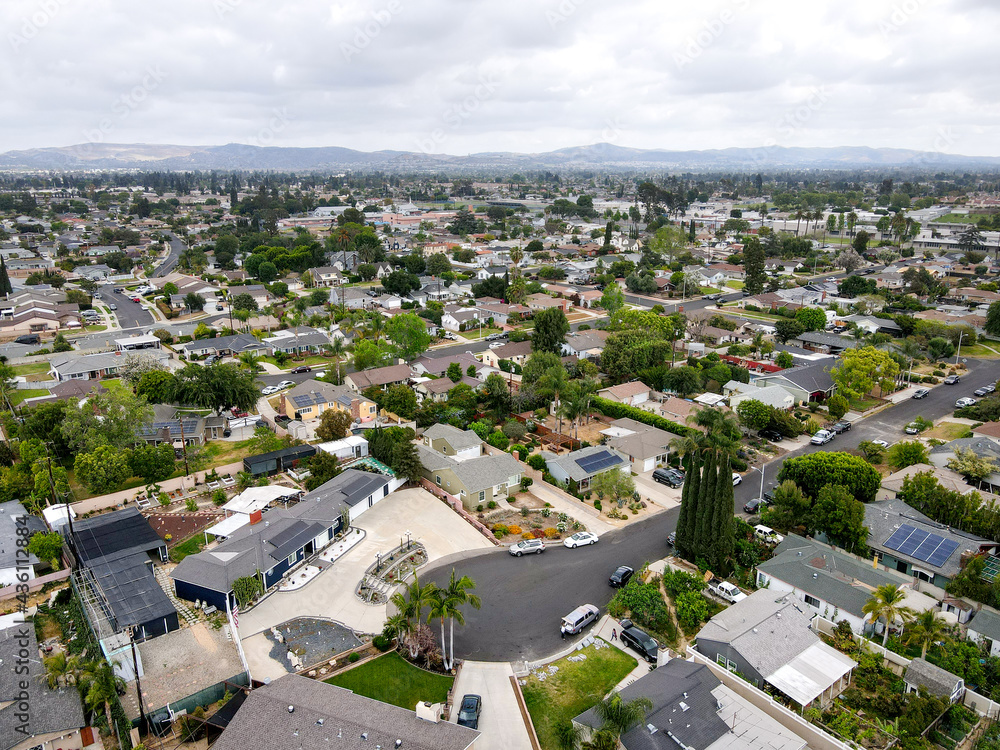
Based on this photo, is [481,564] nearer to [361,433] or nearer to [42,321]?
[361,433]

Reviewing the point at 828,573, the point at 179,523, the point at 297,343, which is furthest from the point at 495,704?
the point at 297,343

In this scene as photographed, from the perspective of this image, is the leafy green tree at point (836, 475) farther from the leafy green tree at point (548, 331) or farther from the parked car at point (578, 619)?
the leafy green tree at point (548, 331)

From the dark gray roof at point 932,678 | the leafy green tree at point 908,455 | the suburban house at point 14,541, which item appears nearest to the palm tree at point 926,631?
the dark gray roof at point 932,678

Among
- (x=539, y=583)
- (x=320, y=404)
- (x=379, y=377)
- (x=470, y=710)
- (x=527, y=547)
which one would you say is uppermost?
(x=379, y=377)

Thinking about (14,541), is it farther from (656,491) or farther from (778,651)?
(778,651)

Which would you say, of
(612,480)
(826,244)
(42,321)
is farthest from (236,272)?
(826,244)

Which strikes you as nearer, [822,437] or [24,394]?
[822,437]

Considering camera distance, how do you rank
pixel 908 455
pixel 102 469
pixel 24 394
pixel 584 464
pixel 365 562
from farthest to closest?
pixel 24 394
pixel 584 464
pixel 908 455
pixel 102 469
pixel 365 562

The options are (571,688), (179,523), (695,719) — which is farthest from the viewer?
(179,523)
